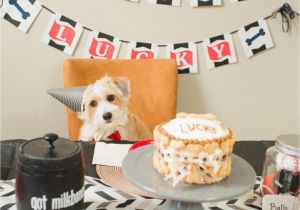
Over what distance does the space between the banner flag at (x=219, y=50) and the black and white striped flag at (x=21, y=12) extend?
82cm

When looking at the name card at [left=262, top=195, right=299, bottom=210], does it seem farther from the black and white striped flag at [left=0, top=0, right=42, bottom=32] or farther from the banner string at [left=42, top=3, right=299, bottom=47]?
the black and white striped flag at [left=0, top=0, right=42, bottom=32]

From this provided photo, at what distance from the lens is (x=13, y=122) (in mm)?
1816

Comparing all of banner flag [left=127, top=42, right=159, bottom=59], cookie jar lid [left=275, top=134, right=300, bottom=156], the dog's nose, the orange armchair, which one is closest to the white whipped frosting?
cookie jar lid [left=275, top=134, right=300, bottom=156]

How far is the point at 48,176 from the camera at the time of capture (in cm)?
52

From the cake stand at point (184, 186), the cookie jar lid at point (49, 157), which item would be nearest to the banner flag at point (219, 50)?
the cake stand at point (184, 186)

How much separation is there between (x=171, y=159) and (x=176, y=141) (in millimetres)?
34

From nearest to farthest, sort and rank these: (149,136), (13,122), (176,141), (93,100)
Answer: (176,141) → (93,100) → (149,136) → (13,122)

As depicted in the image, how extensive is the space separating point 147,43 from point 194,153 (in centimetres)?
123

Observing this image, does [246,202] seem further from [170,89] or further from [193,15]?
[193,15]

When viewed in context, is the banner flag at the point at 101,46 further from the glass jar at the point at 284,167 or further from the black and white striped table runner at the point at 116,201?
the glass jar at the point at 284,167

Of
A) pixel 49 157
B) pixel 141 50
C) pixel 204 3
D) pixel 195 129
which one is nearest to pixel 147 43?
pixel 141 50

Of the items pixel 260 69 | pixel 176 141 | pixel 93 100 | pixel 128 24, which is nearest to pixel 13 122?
pixel 93 100

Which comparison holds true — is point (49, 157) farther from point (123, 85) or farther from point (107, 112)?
point (123, 85)

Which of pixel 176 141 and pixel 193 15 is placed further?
pixel 193 15
